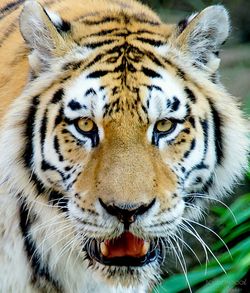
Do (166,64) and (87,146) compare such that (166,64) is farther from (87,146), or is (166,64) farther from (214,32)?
(87,146)

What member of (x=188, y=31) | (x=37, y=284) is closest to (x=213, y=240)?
(x=37, y=284)

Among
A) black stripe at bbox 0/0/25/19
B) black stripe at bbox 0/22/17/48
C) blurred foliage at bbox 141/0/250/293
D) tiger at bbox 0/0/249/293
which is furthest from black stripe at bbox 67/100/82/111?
blurred foliage at bbox 141/0/250/293

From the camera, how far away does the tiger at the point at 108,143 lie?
2.47m

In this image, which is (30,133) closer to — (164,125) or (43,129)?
(43,129)

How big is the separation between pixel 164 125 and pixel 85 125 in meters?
0.23

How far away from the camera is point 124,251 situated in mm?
2596

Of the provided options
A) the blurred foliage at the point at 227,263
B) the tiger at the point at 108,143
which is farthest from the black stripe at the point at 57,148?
the blurred foliage at the point at 227,263

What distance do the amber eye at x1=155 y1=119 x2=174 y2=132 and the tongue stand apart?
0.32 meters

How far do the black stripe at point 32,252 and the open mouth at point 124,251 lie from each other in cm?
25

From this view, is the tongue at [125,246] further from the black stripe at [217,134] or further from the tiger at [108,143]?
the black stripe at [217,134]

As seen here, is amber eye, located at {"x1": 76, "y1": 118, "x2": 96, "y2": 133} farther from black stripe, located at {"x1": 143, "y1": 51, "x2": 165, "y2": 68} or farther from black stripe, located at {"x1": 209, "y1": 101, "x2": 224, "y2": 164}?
A: black stripe, located at {"x1": 209, "y1": 101, "x2": 224, "y2": 164}

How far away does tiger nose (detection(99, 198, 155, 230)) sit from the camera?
92.7 inches

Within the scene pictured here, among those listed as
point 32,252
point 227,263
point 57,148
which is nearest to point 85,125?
point 57,148

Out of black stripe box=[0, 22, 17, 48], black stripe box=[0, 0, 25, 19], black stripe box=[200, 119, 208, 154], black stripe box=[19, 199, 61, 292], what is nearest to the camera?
black stripe box=[200, 119, 208, 154]
